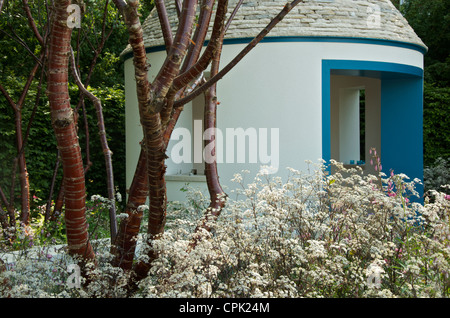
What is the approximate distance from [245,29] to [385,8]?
2513 mm

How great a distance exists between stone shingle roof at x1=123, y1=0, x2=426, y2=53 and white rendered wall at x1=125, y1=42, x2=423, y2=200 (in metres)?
0.18

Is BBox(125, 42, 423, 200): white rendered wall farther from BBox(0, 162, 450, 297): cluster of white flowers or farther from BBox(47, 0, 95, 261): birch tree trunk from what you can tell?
BBox(47, 0, 95, 261): birch tree trunk

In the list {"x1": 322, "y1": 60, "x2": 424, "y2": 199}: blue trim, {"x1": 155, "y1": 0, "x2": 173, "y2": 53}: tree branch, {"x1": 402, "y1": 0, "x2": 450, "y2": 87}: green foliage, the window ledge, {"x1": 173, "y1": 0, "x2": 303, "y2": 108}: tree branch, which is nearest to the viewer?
{"x1": 173, "y1": 0, "x2": 303, "y2": 108}: tree branch

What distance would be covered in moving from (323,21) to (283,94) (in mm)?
1280

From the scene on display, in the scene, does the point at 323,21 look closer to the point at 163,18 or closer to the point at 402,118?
the point at 402,118

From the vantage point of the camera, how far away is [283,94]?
739 centimetres

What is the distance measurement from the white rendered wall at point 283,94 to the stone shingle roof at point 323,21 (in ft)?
0.60

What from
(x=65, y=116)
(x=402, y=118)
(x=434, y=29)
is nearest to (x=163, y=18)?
(x=65, y=116)

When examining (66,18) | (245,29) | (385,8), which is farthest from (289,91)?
(66,18)

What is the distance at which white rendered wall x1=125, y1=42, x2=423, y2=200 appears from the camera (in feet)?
24.0

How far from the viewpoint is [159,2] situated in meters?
3.34

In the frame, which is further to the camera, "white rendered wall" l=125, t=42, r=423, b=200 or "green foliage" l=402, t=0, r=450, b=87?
"green foliage" l=402, t=0, r=450, b=87

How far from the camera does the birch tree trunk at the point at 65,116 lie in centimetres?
274

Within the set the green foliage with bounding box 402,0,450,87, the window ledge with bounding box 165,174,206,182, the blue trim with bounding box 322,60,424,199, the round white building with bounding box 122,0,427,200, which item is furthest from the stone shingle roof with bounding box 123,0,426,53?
the green foliage with bounding box 402,0,450,87
